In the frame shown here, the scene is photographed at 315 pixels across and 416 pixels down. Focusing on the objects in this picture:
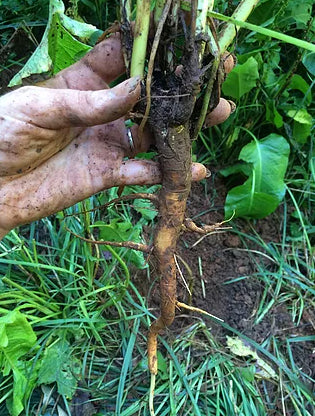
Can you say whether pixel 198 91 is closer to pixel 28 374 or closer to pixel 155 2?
pixel 155 2

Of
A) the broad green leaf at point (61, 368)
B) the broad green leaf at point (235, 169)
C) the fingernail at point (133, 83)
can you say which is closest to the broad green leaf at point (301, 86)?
the broad green leaf at point (235, 169)

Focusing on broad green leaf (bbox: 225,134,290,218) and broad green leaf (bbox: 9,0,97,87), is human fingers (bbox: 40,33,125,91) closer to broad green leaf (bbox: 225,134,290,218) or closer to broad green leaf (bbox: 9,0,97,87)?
broad green leaf (bbox: 9,0,97,87)

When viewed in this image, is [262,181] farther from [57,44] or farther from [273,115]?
[57,44]

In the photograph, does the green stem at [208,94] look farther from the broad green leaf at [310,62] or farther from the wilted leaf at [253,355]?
the broad green leaf at [310,62]

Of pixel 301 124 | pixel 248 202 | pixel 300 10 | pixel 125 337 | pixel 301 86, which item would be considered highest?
pixel 300 10

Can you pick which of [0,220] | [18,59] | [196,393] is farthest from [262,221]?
[18,59]

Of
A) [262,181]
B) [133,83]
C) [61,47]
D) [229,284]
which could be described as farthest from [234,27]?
[229,284]

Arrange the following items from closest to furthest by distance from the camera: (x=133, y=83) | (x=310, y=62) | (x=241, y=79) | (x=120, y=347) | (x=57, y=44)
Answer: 1. (x=133, y=83)
2. (x=57, y=44)
3. (x=120, y=347)
4. (x=241, y=79)
5. (x=310, y=62)
